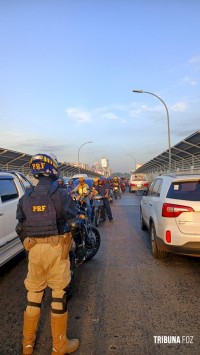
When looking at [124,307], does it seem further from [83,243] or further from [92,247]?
[92,247]

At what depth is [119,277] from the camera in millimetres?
5027

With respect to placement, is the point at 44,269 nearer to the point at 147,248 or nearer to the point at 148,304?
the point at 148,304

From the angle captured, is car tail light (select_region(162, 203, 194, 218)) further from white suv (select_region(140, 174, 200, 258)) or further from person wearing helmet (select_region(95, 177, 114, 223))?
person wearing helmet (select_region(95, 177, 114, 223))

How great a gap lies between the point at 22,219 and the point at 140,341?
1753 mm

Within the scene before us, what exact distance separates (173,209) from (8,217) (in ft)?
9.50

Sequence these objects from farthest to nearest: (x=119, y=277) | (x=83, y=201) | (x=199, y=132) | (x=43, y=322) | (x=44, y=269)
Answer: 1. (x=199, y=132)
2. (x=83, y=201)
3. (x=119, y=277)
4. (x=43, y=322)
5. (x=44, y=269)

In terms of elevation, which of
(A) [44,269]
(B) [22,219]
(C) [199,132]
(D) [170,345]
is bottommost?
(D) [170,345]

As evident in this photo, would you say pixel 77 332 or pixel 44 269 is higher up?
pixel 44 269

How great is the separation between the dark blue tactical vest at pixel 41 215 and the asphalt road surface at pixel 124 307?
121 cm

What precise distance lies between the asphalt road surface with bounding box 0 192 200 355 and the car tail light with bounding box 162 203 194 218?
1.03 m

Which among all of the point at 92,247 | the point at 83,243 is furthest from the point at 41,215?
the point at 92,247

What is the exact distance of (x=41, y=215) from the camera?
2834 mm

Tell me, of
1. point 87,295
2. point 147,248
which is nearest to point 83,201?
point 147,248

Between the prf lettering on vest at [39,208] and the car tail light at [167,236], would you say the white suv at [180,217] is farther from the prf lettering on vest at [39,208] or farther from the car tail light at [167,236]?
the prf lettering on vest at [39,208]
